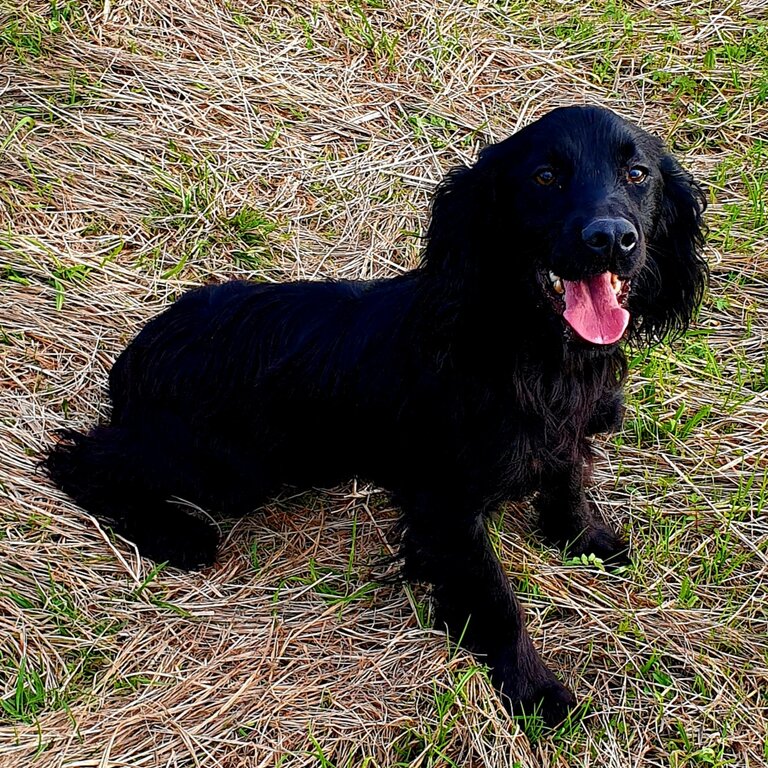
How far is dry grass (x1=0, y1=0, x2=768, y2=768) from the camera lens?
2.96 metres

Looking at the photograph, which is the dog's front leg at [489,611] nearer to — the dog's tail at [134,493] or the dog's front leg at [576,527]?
the dog's front leg at [576,527]

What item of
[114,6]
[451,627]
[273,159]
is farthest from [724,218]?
[114,6]

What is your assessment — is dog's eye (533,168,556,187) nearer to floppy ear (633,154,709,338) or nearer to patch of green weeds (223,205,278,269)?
floppy ear (633,154,709,338)

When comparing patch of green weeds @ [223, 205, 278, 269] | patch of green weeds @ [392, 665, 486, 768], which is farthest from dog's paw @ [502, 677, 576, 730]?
patch of green weeds @ [223, 205, 278, 269]

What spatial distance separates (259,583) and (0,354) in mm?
1434

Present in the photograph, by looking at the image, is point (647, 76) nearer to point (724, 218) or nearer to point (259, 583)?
point (724, 218)

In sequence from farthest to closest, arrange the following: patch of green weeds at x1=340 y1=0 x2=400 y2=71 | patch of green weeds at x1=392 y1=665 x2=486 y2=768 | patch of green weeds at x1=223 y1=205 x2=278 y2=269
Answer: patch of green weeds at x1=340 y1=0 x2=400 y2=71, patch of green weeds at x1=223 y1=205 x2=278 y2=269, patch of green weeds at x1=392 y1=665 x2=486 y2=768

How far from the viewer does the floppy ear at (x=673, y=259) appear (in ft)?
9.91

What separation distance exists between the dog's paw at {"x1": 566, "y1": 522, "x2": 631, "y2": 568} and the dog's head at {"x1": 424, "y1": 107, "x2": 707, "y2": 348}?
2.74ft

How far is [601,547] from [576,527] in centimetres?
12

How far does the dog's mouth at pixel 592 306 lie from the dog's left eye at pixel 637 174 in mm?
305

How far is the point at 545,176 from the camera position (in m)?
2.73

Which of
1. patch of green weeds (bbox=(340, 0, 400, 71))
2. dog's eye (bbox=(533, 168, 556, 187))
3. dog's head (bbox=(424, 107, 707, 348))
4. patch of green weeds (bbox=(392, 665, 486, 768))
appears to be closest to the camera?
dog's head (bbox=(424, 107, 707, 348))

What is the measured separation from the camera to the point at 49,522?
3.44m
